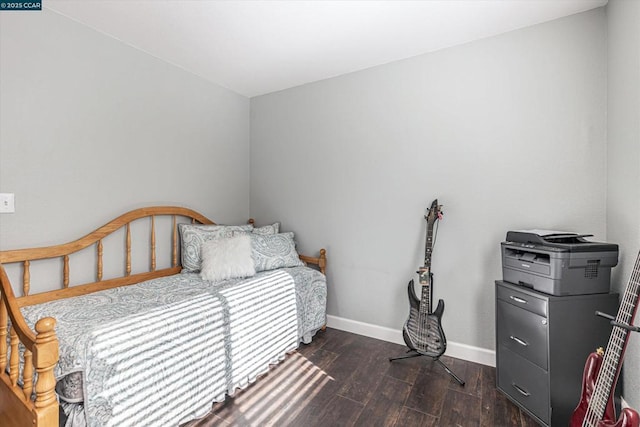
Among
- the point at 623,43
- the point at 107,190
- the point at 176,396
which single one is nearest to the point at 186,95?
the point at 107,190

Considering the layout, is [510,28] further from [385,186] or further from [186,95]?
[186,95]

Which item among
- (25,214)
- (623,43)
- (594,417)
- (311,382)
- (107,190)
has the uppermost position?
(623,43)

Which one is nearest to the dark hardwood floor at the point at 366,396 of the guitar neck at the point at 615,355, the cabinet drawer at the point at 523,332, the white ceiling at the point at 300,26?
Answer: the cabinet drawer at the point at 523,332

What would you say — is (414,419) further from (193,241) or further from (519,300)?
(193,241)

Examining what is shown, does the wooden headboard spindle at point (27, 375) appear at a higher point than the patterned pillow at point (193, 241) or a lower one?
lower

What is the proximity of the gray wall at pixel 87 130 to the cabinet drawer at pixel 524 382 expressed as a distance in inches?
111

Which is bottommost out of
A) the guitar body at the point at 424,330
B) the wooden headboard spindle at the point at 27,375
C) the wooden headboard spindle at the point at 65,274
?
the guitar body at the point at 424,330

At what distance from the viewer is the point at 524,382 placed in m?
1.68

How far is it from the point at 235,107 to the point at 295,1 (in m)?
1.71

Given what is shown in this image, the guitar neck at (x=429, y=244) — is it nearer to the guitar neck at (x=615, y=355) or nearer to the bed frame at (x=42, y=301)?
the bed frame at (x=42, y=301)

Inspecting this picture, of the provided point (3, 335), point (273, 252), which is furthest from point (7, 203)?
point (273, 252)

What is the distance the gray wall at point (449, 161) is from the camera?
1.96 metres

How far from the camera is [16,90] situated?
1.78m

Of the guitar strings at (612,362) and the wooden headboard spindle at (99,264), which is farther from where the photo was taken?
the wooden headboard spindle at (99,264)
